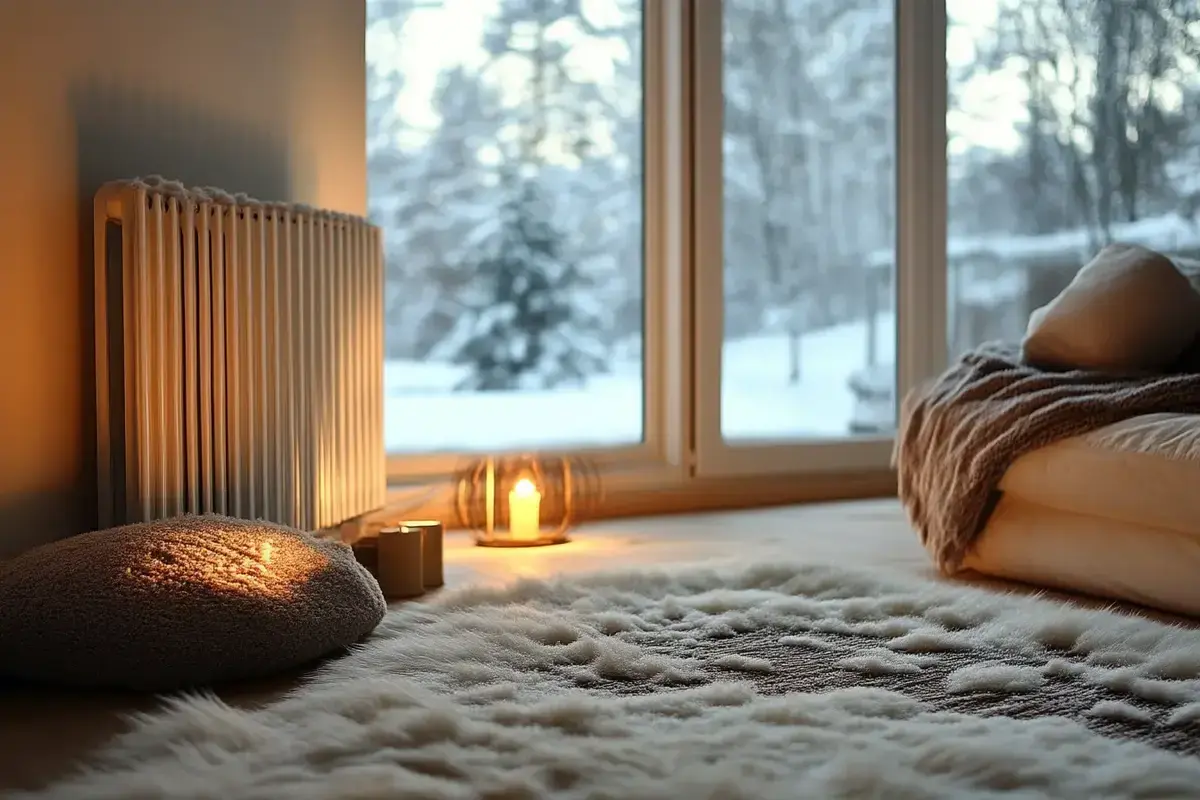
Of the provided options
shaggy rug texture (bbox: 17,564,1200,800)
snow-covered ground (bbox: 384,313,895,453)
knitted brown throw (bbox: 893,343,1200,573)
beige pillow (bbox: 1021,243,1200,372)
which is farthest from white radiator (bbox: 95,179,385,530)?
beige pillow (bbox: 1021,243,1200,372)

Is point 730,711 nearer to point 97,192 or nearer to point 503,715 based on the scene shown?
point 503,715

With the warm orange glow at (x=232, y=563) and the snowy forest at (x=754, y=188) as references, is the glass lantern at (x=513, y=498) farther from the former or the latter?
the warm orange glow at (x=232, y=563)

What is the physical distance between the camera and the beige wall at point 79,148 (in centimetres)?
214

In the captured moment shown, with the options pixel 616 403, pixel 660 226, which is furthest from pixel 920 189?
pixel 616 403

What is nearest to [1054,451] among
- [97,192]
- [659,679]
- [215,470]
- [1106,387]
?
[1106,387]

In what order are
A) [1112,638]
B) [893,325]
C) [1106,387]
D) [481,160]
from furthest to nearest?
1. [893,325]
2. [481,160]
3. [1106,387]
4. [1112,638]

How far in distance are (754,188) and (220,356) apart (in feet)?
6.20

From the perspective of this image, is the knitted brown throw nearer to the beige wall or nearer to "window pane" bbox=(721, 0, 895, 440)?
"window pane" bbox=(721, 0, 895, 440)

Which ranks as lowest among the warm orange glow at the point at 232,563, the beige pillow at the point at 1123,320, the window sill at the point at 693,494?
the window sill at the point at 693,494

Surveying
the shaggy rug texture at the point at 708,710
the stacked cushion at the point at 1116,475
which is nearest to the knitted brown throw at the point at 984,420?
the stacked cushion at the point at 1116,475

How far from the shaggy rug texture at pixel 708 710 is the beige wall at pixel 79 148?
0.67m

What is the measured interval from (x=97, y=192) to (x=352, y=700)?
1.09 m

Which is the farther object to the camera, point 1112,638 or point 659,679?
point 1112,638

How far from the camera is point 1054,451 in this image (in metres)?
2.33
